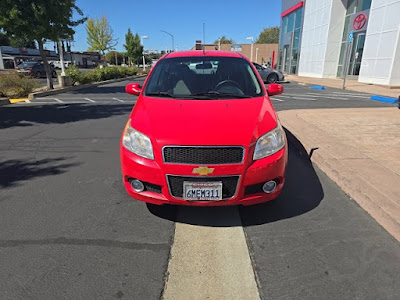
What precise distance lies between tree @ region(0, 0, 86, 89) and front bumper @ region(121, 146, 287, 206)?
44.6ft

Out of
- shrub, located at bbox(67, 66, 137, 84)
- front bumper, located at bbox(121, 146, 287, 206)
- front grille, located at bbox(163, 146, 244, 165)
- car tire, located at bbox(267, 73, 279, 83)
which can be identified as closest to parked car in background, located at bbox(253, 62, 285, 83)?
car tire, located at bbox(267, 73, 279, 83)

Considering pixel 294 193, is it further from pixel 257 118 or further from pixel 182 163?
pixel 182 163

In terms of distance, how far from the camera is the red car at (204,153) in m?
2.63

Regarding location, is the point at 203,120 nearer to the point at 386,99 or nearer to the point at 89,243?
the point at 89,243

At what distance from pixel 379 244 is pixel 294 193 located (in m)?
1.14

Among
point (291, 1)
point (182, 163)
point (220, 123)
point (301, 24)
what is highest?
point (291, 1)

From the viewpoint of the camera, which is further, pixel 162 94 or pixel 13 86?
pixel 13 86

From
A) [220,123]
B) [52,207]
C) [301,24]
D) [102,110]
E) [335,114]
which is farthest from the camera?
[301,24]

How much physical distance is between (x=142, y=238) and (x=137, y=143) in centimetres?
91

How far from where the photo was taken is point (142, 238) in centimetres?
274

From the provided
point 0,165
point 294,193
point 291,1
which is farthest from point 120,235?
point 291,1

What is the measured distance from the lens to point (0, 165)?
15.0 feet

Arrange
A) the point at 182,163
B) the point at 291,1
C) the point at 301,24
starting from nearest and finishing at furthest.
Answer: the point at 182,163, the point at 301,24, the point at 291,1

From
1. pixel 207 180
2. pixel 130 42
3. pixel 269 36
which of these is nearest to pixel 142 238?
pixel 207 180
